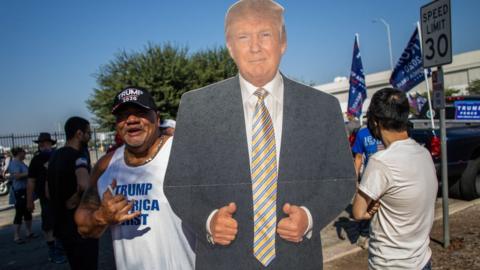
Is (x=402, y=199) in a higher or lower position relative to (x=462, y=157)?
higher

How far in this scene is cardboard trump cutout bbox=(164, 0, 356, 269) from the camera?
5.05 feet

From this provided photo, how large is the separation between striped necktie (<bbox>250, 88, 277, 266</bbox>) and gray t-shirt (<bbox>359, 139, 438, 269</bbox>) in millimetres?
1069

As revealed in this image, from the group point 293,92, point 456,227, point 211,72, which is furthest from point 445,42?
point 211,72

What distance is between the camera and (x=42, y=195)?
5.90 meters

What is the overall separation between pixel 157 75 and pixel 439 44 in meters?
15.4

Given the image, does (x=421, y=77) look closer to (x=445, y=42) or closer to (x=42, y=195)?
(x=445, y=42)

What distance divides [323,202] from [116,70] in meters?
20.2

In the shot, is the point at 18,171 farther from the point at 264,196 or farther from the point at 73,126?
the point at 264,196

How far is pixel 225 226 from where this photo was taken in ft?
4.95

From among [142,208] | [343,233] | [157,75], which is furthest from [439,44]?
[157,75]

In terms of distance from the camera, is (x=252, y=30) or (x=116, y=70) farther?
(x=116, y=70)

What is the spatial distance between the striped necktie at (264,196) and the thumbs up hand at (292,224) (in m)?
0.04

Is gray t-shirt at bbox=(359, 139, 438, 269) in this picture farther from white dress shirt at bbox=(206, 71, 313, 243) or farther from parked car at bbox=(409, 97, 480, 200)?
parked car at bbox=(409, 97, 480, 200)

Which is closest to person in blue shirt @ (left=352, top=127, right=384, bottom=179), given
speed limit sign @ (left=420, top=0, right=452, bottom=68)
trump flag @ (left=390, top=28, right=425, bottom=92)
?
speed limit sign @ (left=420, top=0, right=452, bottom=68)
